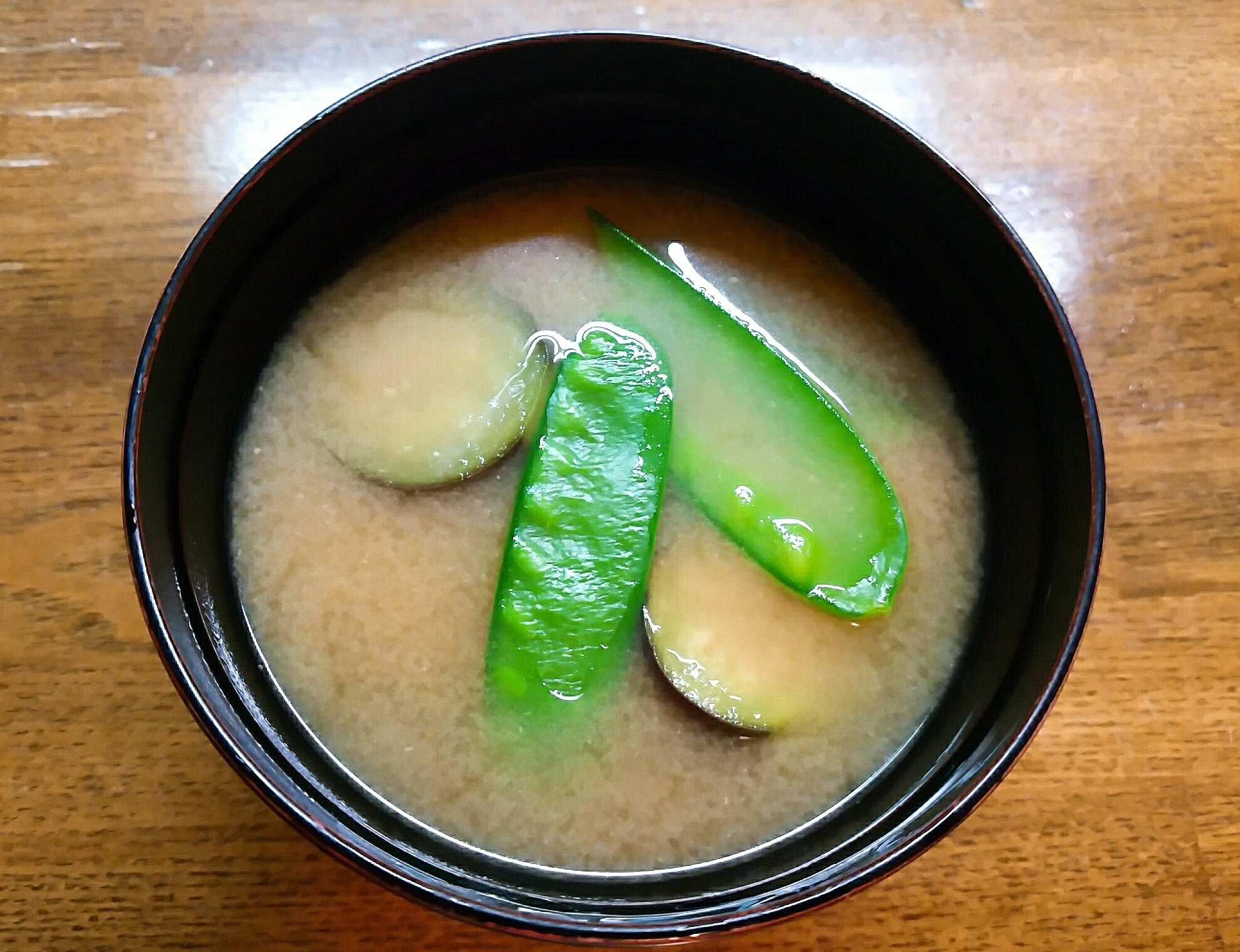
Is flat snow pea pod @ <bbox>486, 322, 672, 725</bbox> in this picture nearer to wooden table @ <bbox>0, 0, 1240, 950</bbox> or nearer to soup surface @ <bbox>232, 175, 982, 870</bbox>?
soup surface @ <bbox>232, 175, 982, 870</bbox>

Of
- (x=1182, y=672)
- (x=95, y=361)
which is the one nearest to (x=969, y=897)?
(x=1182, y=672)

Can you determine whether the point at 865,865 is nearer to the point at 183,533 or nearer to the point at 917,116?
the point at 183,533

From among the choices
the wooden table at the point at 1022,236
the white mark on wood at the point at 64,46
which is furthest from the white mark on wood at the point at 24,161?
the white mark on wood at the point at 64,46

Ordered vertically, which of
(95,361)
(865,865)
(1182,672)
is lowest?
(865,865)

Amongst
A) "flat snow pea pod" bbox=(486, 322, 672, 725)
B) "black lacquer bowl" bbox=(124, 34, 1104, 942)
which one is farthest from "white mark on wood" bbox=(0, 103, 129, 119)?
"flat snow pea pod" bbox=(486, 322, 672, 725)

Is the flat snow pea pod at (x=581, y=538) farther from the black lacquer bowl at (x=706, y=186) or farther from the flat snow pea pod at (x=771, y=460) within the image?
the black lacquer bowl at (x=706, y=186)
